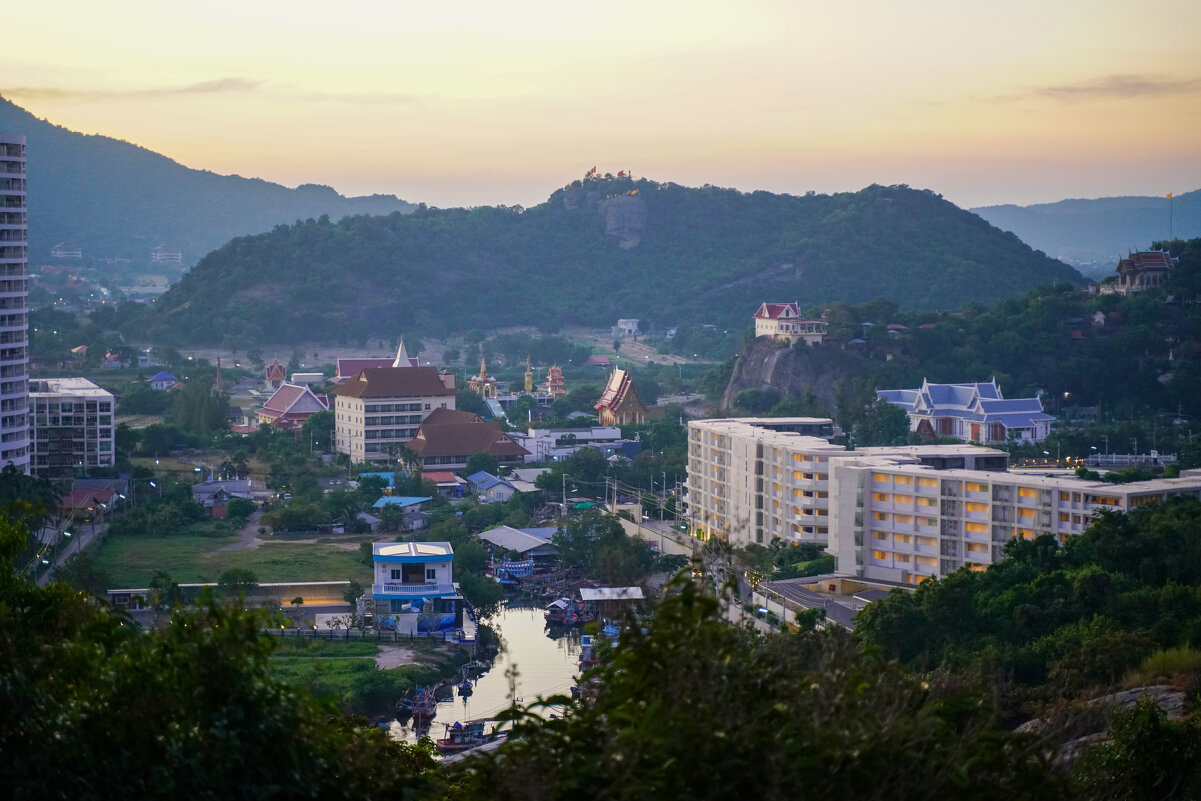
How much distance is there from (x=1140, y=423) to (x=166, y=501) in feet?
70.0

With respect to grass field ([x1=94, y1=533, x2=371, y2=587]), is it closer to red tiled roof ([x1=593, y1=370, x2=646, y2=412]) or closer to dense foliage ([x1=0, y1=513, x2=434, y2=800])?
dense foliage ([x1=0, y1=513, x2=434, y2=800])

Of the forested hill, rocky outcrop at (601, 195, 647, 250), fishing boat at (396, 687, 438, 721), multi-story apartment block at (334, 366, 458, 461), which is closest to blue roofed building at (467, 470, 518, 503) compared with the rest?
multi-story apartment block at (334, 366, 458, 461)

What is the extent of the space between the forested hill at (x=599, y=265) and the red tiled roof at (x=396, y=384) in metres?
28.2

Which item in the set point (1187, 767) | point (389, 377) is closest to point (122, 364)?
point (389, 377)

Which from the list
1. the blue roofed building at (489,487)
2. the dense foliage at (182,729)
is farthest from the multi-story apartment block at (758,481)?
the dense foliage at (182,729)

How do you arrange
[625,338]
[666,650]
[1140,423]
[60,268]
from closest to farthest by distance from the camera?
[666,650] < [1140,423] < [625,338] < [60,268]

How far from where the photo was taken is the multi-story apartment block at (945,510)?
19656 millimetres

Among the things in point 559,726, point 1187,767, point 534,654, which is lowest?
point 534,654

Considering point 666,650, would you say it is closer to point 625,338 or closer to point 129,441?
point 129,441

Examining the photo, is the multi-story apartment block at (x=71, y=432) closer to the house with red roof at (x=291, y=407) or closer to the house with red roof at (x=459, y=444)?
the house with red roof at (x=459, y=444)

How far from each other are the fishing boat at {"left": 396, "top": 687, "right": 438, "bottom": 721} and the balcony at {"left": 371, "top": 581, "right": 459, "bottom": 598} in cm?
326

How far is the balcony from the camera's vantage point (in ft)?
66.4

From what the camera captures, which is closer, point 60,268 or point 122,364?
point 122,364

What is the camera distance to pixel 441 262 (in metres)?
77.8
